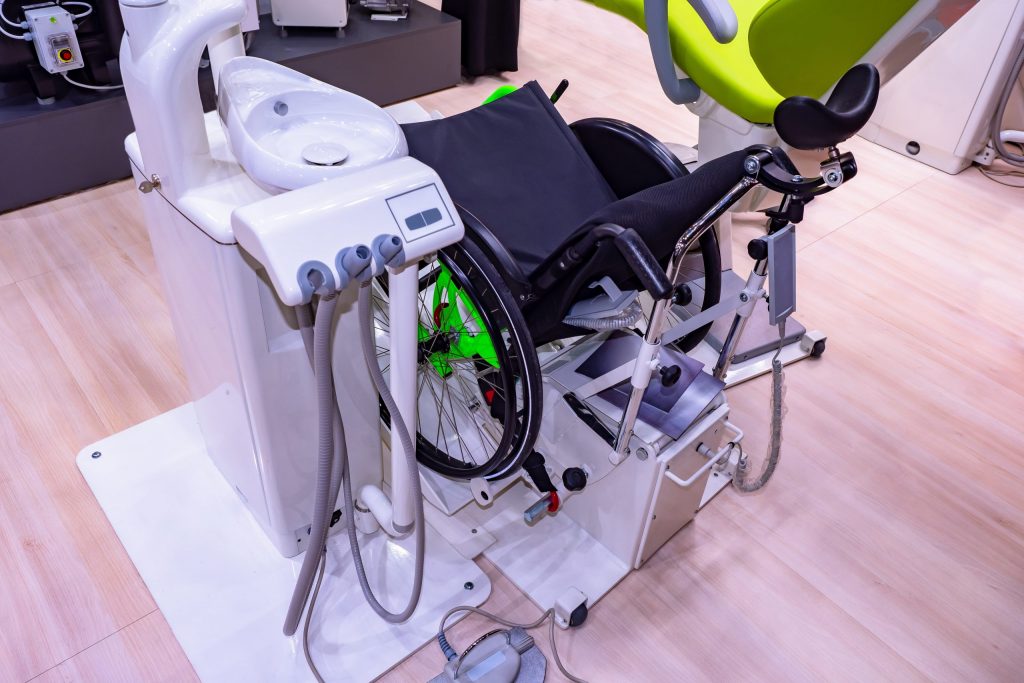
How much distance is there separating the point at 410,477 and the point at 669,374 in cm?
47

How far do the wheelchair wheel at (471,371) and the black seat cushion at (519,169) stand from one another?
15 centimetres

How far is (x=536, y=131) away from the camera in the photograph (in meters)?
1.66

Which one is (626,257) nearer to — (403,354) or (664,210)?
(664,210)

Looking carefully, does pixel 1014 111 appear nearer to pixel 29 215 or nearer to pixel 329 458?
pixel 329 458

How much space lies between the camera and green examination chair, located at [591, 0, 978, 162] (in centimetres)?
145

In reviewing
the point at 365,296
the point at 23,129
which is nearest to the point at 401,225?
the point at 365,296

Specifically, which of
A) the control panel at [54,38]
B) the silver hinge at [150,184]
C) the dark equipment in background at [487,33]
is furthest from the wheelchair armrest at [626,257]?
the dark equipment in background at [487,33]

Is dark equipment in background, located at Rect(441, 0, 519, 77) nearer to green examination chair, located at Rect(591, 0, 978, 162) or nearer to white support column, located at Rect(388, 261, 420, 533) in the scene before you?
green examination chair, located at Rect(591, 0, 978, 162)

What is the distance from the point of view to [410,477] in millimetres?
1251

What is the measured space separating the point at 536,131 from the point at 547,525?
79 centimetres

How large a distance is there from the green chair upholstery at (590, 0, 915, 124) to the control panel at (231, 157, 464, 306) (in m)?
0.78

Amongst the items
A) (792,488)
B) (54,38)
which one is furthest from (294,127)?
(54,38)

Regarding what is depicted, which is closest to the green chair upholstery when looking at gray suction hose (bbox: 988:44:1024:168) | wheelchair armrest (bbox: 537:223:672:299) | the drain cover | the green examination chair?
the green examination chair

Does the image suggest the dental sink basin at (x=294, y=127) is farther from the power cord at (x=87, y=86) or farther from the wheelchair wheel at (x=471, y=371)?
the power cord at (x=87, y=86)
